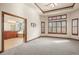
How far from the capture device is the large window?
1170 centimetres

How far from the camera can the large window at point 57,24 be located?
38.4 ft

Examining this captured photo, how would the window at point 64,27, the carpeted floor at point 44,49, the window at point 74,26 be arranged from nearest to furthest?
1. the carpeted floor at point 44,49
2. the window at point 74,26
3. the window at point 64,27

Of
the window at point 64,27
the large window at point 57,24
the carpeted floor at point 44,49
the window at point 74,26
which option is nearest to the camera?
the carpeted floor at point 44,49

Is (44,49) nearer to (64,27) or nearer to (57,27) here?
(64,27)

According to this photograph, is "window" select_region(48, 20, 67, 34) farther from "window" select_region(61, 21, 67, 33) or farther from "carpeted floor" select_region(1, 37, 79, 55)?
"carpeted floor" select_region(1, 37, 79, 55)

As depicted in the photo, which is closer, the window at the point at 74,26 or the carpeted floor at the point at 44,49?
the carpeted floor at the point at 44,49

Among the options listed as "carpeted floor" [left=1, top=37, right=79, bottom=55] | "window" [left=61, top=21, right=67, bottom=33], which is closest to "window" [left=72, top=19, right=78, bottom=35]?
"window" [left=61, top=21, right=67, bottom=33]

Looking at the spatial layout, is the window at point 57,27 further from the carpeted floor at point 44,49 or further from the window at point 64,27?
the carpeted floor at point 44,49

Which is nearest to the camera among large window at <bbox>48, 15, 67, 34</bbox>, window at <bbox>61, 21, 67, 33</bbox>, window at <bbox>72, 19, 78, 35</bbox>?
window at <bbox>72, 19, 78, 35</bbox>

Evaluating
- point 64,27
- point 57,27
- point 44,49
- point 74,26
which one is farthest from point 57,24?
point 44,49

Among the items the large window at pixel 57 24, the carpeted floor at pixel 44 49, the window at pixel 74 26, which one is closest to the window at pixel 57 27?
the large window at pixel 57 24

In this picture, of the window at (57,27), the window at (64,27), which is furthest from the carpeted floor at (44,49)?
the window at (57,27)

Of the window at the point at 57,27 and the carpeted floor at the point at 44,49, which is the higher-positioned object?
the window at the point at 57,27

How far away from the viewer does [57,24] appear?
1248cm
